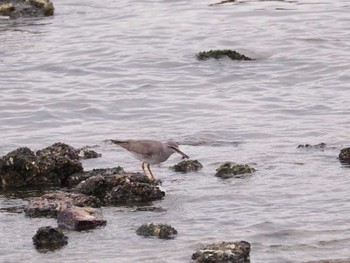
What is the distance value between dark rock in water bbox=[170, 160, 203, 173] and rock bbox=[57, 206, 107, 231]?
258 centimetres

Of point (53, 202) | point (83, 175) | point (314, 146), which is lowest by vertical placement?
point (314, 146)

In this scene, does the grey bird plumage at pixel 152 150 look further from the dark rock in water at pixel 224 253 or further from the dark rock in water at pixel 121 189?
the dark rock in water at pixel 224 253

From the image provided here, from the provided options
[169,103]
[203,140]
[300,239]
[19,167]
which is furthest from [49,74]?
[300,239]

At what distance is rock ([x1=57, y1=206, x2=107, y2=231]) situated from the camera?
11.4m

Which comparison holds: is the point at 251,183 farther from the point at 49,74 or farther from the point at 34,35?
the point at 34,35

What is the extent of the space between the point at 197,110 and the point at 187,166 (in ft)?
14.4

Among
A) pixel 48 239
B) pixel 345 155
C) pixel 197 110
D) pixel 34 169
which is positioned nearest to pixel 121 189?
pixel 34 169

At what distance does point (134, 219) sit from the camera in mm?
11953

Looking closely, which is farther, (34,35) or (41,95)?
(34,35)

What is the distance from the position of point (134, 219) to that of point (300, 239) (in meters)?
2.05

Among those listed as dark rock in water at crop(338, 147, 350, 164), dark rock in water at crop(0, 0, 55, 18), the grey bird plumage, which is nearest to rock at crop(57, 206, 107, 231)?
the grey bird plumage

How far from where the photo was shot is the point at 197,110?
60.4ft

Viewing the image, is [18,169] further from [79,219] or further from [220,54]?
[220,54]

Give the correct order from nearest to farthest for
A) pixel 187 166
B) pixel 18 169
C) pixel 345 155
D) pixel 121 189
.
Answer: pixel 121 189 < pixel 18 169 < pixel 187 166 < pixel 345 155
